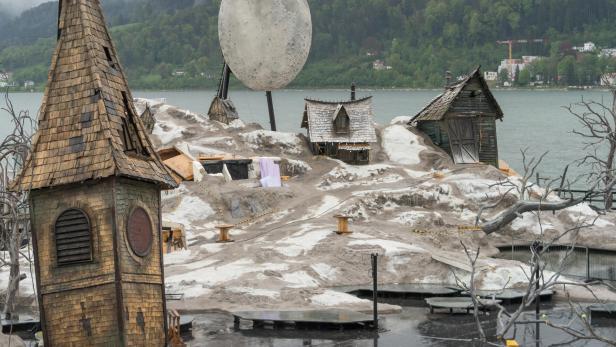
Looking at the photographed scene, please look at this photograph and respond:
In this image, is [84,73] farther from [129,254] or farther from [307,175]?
[307,175]

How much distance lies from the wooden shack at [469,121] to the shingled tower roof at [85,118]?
3950 centimetres

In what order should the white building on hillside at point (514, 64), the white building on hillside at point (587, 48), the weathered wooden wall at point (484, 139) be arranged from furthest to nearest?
the white building on hillside at point (587, 48) < the white building on hillside at point (514, 64) < the weathered wooden wall at point (484, 139)

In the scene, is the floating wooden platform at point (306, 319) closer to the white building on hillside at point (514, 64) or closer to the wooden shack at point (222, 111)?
the wooden shack at point (222, 111)

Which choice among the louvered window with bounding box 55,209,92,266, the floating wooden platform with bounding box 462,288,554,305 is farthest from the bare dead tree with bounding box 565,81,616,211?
the louvered window with bounding box 55,209,92,266

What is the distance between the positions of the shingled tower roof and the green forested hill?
501 feet

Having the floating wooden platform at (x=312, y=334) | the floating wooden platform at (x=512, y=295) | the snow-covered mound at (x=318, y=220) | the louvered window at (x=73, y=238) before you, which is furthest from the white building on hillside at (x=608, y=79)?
the louvered window at (x=73, y=238)

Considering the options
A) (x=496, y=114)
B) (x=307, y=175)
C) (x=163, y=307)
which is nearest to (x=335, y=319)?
(x=163, y=307)

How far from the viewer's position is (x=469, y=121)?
67.9m

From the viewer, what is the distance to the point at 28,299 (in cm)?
4009

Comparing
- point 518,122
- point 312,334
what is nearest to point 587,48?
point 518,122

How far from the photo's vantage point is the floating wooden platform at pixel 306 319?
35.5 meters

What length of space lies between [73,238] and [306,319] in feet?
31.5

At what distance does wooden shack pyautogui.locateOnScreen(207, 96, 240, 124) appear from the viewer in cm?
7912

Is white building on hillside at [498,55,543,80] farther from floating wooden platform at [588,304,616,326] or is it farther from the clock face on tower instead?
the clock face on tower
